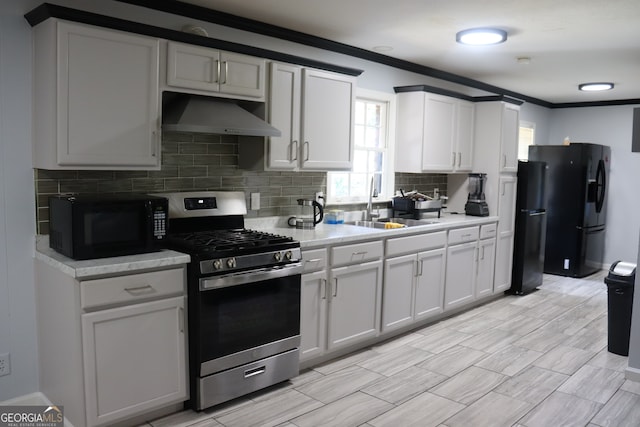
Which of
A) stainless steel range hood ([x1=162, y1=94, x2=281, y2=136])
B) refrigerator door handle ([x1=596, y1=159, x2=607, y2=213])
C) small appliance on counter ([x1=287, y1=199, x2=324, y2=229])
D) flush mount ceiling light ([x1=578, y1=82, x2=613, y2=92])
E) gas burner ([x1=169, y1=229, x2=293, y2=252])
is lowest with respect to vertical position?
gas burner ([x1=169, y1=229, x2=293, y2=252])

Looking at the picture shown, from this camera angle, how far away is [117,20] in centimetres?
267

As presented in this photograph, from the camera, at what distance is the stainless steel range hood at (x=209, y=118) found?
2.89 meters

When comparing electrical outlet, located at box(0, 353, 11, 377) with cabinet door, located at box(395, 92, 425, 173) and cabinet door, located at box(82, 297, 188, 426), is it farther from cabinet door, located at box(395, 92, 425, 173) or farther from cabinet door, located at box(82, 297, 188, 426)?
cabinet door, located at box(395, 92, 425, 173)

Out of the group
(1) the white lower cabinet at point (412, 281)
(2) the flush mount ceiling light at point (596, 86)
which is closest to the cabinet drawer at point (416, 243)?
(1) the white lower cabinet at point (412, 281)

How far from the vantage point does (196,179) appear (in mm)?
3439

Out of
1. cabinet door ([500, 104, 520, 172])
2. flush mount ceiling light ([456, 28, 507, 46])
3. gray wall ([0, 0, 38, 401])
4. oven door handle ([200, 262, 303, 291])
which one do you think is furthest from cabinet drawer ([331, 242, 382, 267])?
cabinet door ([500, 104, 520, 172])

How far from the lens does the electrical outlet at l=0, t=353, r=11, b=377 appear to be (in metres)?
2.77

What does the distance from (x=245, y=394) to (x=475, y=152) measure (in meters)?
3.66

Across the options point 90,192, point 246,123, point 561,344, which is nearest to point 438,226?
point 561,344

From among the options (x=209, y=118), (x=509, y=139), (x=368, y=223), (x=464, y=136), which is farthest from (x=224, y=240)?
(x=509, y=139)

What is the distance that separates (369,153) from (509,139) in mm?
1731

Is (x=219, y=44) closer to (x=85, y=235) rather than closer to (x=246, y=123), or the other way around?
(x=246, y=123)

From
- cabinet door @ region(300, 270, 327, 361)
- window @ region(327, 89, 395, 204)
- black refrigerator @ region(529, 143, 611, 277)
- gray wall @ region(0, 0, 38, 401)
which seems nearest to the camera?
gray wall @ region(0, 0, 38, 401)

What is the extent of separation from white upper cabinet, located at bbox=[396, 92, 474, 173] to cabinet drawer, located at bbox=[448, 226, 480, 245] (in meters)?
0.64
